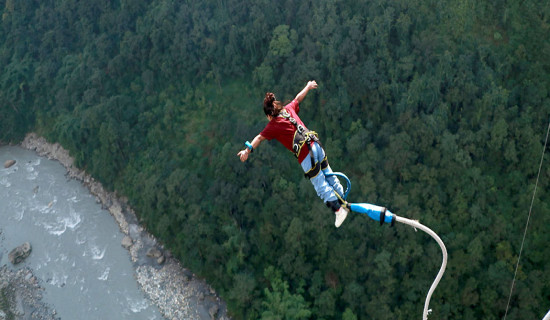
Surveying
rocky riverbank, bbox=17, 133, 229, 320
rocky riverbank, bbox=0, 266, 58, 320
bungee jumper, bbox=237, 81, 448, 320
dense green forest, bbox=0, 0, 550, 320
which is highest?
bungee jumper, bbox=237, 81, 448, 320

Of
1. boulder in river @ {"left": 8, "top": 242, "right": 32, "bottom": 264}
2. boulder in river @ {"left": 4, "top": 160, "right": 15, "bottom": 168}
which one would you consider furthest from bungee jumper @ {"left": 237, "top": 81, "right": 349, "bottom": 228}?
boulder in river @ {"left": 4, "top": 160, "right": 15, "bottom": 168}

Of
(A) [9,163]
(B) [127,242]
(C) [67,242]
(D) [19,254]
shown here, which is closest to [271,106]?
(B) [127,242]

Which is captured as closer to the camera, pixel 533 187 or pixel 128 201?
pixel 533 187

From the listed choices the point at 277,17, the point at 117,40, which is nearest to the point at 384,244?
the point at 277,17

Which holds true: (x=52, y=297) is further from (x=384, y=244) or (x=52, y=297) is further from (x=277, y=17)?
(x=277, y=17)

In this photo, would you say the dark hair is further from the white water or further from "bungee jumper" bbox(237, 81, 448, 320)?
the white water
